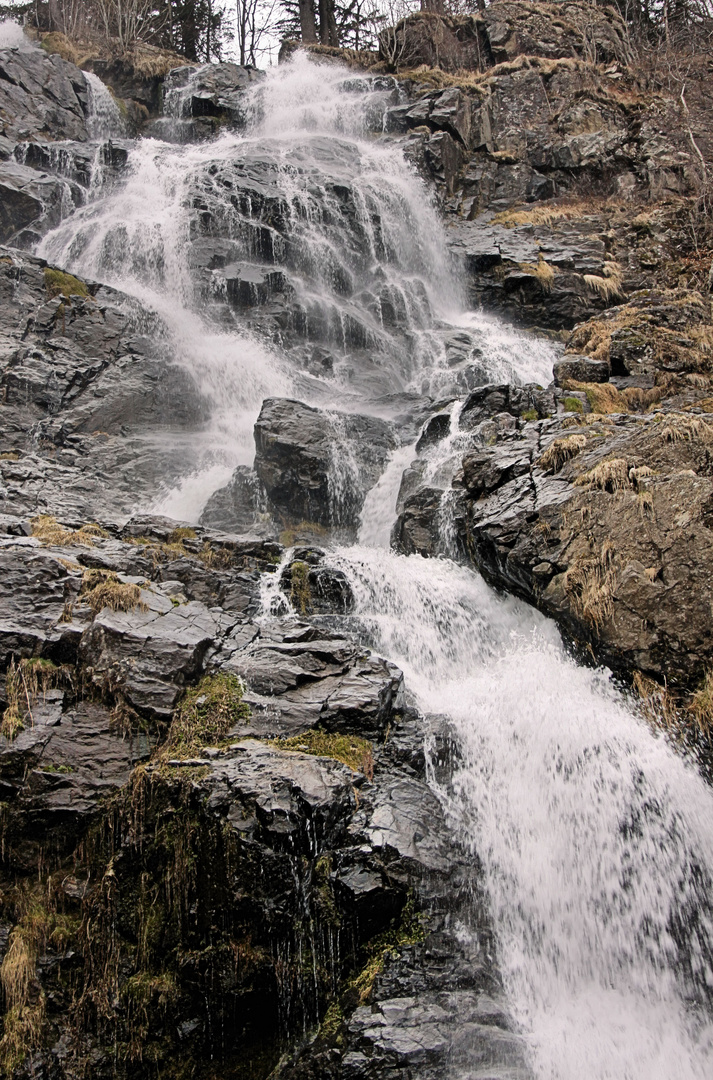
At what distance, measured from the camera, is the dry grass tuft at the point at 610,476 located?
8.50m

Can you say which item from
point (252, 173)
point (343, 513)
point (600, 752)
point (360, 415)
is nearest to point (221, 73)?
point (252, 173)

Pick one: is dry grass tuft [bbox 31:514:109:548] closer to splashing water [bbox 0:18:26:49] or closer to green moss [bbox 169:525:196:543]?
green moss [bbox 169:525:196:543]

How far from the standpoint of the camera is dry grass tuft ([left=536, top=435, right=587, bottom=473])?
950cm

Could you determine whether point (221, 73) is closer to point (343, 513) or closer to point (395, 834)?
point (343, 513)

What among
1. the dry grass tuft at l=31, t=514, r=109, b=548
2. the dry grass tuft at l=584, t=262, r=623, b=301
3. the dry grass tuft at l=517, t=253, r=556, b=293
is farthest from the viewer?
the dry grass tuft at l=517, t=253, r=556, b=293

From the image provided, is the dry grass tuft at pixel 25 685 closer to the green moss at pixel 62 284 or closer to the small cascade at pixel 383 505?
the small cascade at pixel 383 505

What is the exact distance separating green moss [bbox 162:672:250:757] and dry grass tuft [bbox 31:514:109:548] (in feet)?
10.4

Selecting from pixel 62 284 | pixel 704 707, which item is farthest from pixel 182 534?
pixel 62 284

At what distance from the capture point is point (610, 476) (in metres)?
8.59

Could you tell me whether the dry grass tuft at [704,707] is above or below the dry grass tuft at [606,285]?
below

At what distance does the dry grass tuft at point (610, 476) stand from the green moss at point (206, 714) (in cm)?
Result: 490

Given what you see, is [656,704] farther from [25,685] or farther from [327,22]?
[327,22]

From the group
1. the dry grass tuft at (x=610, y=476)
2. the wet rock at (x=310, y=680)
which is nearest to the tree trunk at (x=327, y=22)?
the dry grass tuft at (x=610, y=476)

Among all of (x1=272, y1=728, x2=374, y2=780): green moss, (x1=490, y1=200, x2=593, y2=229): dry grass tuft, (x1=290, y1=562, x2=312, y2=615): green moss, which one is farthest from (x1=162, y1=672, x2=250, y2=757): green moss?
(x1=490, y1=200, x2=593, y2=229): dry grass tuft
